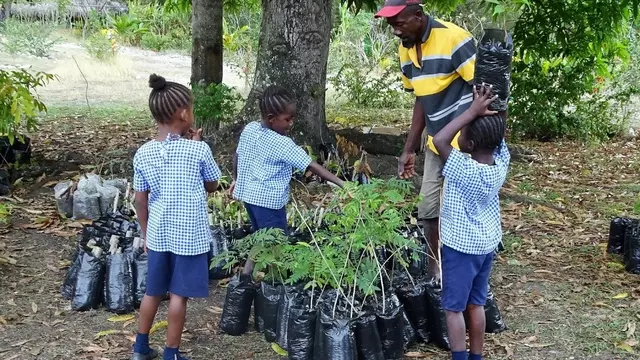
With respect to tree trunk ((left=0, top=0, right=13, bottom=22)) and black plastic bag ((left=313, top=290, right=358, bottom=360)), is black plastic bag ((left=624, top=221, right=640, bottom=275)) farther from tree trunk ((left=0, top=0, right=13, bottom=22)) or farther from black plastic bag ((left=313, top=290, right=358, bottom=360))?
tree trunk ((left=0, top=0, right=13, bottom=22))

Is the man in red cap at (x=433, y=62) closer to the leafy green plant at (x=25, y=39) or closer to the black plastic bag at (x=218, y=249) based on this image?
the black plastic bag at (x=218, y=249)

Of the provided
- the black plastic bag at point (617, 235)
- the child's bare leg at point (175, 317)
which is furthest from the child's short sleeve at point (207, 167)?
the black plastic bag at point (617, 235)

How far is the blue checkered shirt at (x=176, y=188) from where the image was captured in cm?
361

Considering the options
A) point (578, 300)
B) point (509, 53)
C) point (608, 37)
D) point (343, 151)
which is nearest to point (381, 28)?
point (608, 37)

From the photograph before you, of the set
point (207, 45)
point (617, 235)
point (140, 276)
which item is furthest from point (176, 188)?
point (207, 45)

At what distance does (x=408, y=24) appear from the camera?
397cm

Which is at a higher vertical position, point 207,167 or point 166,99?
point 166,99

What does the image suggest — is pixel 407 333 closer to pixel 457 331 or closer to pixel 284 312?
pixel 457 331

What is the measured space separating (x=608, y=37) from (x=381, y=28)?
891 cm

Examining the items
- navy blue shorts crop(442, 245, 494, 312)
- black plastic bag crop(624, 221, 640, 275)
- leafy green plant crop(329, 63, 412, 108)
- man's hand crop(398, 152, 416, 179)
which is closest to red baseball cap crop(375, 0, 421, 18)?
man's hand crop(398, 152, 416, 179)

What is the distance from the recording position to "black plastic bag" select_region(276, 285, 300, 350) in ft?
13.3

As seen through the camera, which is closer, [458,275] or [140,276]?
[458,275]

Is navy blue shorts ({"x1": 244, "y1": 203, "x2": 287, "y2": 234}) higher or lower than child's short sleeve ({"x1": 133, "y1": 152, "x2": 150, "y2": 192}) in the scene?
lower

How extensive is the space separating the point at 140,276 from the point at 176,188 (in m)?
1.23
